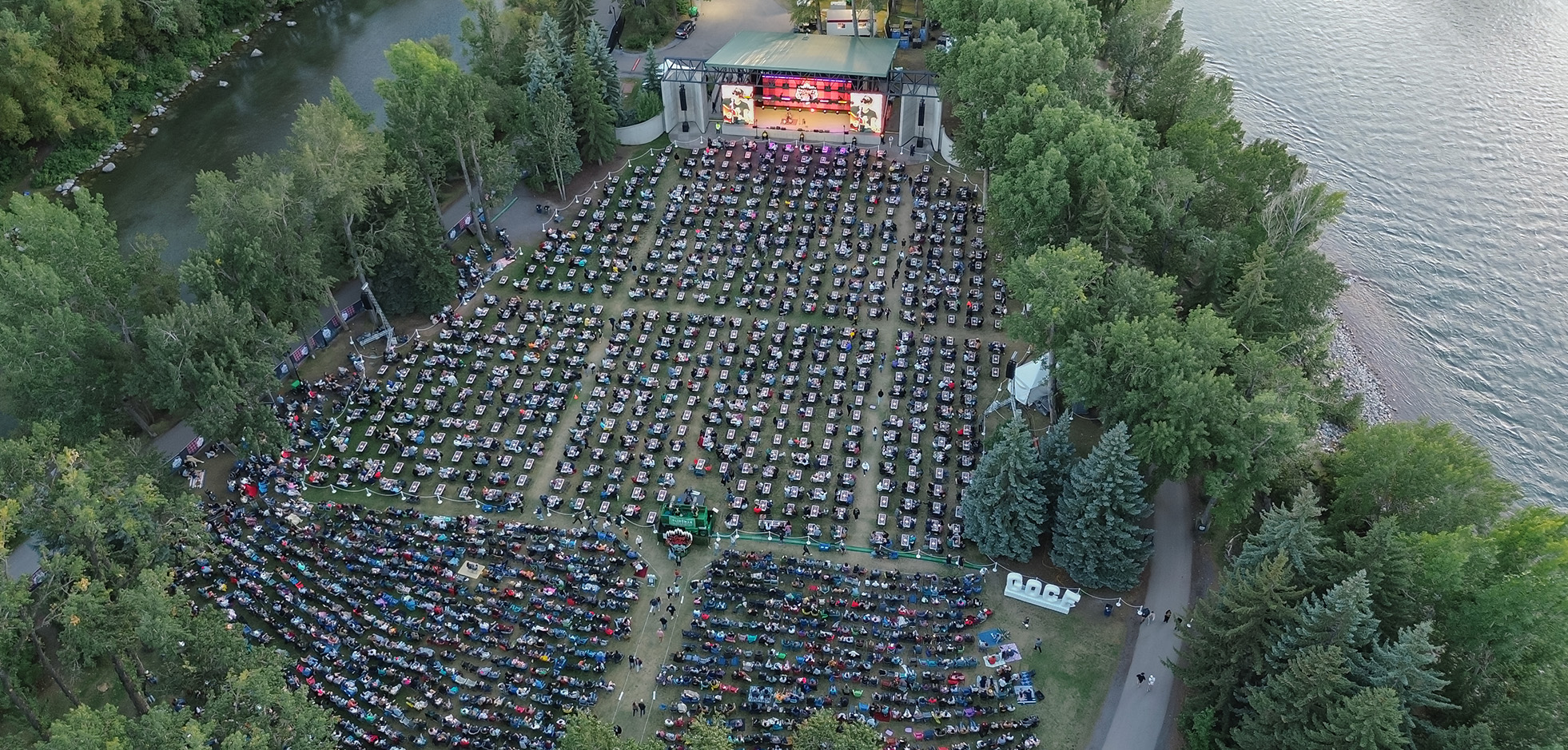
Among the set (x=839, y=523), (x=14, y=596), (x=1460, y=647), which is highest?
(x=14, y=596)

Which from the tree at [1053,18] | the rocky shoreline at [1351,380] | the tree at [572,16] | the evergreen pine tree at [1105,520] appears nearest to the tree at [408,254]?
the tree at [572,16]

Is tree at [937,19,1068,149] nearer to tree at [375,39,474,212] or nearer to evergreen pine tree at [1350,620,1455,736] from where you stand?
tree at [375,39,474,212]

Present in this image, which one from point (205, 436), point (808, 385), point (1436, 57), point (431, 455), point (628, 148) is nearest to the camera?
point (205, 436)

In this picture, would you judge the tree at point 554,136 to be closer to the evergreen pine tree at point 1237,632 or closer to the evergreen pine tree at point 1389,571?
the evergreen pine tree at point 1237,632

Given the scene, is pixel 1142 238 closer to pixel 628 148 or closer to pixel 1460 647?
pixel 1460 647

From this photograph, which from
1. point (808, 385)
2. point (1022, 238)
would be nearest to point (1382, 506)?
point (1022, 238)

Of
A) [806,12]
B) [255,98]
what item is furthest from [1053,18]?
[255,98]
